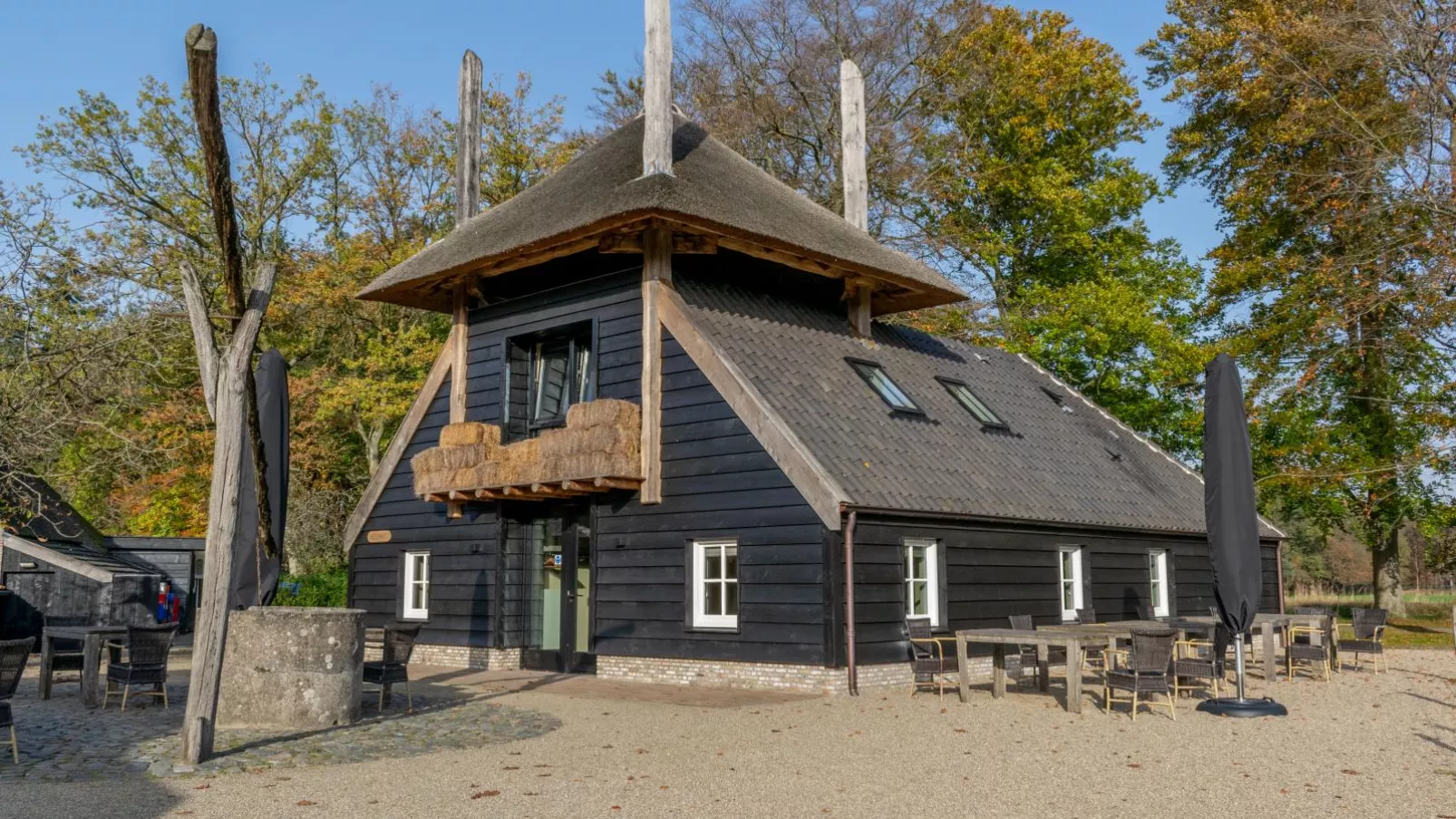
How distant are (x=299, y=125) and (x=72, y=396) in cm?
1891

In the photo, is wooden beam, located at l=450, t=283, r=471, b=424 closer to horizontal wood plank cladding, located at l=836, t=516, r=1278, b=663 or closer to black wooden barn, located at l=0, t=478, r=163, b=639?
horizontal wood plank cladding, located at l=836, t=516, r=1278, b=663

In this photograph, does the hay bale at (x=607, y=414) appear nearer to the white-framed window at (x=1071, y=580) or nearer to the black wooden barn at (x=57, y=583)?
the white-framed window at (x=1071, y=580)

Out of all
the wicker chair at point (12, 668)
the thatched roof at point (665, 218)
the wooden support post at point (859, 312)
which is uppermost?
the thatched roof at point (665, 218)

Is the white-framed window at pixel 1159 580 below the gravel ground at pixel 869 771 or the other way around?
the other way around

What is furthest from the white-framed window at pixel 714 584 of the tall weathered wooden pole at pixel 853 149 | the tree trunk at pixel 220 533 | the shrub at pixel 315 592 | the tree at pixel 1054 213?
the tree at pixel 1054 213

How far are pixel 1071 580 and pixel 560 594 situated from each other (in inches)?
293

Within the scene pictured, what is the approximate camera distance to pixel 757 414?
1411 centimetres

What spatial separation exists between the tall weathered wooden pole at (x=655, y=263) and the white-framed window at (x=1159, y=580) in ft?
28.9

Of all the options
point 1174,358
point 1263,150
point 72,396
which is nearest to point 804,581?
point 72,396

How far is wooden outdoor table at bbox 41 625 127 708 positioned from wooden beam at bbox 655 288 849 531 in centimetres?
716

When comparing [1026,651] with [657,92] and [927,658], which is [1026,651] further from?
[657,92]

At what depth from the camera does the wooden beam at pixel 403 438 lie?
18266 mm

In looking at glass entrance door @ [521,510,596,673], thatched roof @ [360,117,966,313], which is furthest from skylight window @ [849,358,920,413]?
glass entrance door @ [521,510,596,673]

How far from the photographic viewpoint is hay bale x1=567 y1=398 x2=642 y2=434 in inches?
586
